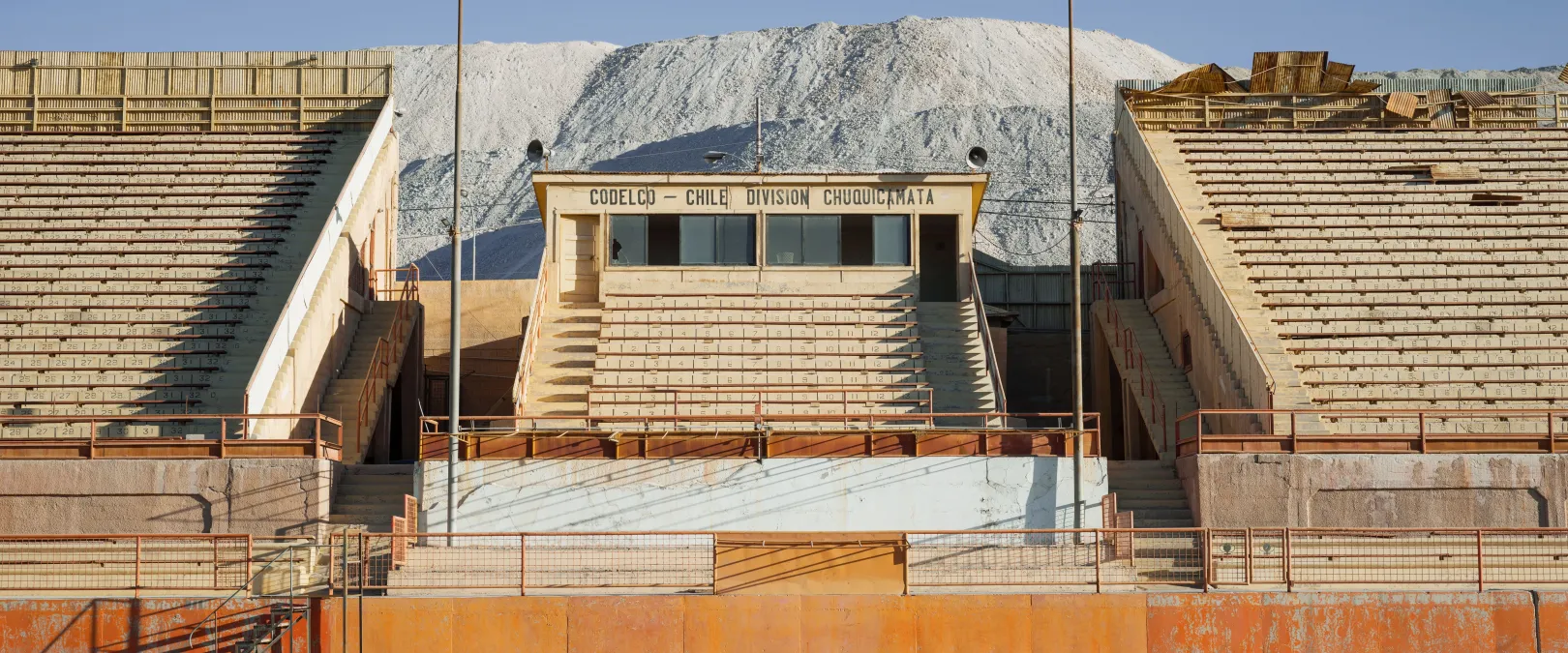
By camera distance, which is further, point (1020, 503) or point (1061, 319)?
point (1061, 319)

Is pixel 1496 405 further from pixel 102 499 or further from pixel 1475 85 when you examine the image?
pixel 102 499

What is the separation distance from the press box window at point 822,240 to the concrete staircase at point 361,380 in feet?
24.5

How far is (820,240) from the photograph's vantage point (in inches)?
→ 1318

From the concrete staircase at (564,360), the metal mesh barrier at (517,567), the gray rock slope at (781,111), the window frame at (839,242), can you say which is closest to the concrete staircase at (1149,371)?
the window frame at (839,242)

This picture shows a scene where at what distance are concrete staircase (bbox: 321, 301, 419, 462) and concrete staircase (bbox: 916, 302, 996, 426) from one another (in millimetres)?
9694

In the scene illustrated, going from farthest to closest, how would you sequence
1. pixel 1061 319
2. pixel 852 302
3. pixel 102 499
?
1. pixel 1061 319
2. pixel 852 302
3. pixel 102 499

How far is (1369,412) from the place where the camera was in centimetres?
2558

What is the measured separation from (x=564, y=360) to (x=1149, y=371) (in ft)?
34.7

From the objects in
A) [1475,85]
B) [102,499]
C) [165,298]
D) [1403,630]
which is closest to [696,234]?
[165,298]

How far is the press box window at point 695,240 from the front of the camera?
33.4 metres

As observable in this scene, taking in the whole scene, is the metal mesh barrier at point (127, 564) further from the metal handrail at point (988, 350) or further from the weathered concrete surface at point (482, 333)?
the weathered concrete surface at point (482, 333)

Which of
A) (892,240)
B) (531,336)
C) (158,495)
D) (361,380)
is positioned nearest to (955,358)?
(892,240)

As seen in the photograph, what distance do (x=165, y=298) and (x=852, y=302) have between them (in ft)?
40.4

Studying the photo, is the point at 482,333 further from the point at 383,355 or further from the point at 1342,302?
the point at 1342,302
